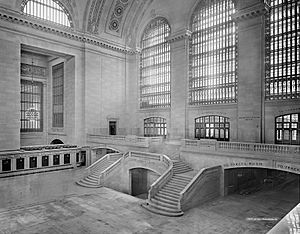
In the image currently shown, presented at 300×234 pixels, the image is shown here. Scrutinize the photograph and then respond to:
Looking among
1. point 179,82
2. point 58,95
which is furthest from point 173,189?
point 58,95

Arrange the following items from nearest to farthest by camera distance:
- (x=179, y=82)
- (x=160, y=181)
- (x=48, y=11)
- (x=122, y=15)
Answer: (x=160, y=181)
(x=48, y=11)
(x=179, y=82)
(x=122, y=15)

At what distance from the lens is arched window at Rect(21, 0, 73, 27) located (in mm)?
22125

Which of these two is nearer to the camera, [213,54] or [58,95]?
[213,54]

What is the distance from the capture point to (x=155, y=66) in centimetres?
2623

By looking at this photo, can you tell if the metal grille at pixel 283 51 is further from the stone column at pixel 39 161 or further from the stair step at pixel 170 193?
the stone column at pixel 39 161

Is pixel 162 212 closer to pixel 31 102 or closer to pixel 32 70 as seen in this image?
pixel 31 102

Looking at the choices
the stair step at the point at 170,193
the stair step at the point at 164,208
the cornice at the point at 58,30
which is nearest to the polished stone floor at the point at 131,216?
the stair step at the point at 164,208

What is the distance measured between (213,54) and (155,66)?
708 cm

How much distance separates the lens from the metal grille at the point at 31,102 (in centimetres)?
2991

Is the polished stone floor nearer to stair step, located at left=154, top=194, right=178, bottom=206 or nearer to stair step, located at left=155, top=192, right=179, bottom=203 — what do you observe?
stair step, located at left=154, top=194, right=178, bottom=206

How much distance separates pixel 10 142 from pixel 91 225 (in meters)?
13.9

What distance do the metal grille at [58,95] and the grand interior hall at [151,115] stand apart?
23 cm

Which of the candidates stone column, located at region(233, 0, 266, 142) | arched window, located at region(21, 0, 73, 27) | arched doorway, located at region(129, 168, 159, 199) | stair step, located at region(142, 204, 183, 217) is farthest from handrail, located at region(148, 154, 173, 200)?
arched window, located at region(21, 0, 73, 27)

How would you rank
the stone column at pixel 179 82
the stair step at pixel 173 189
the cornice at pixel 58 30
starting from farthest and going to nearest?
the stone column at pixel 179 82 → the cornice at pixel 58 30 → the stair step at pixel 173 189
